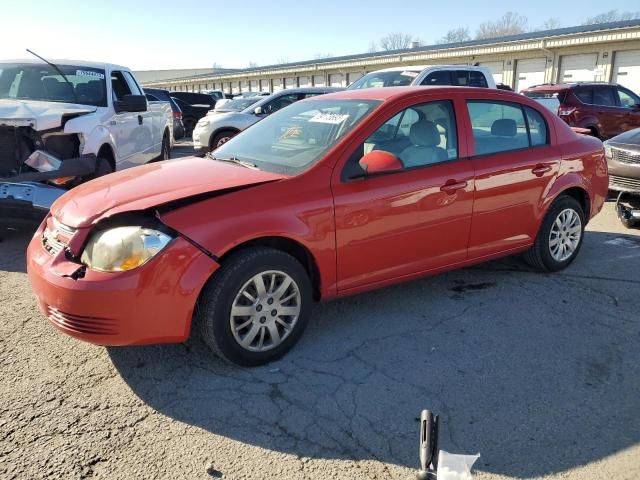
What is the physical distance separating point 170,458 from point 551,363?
7.74ft

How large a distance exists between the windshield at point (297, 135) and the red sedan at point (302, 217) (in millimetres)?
17

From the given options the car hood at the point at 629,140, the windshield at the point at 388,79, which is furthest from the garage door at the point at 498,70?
the car hood at the point at 629,140

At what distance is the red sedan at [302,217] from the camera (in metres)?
2.98

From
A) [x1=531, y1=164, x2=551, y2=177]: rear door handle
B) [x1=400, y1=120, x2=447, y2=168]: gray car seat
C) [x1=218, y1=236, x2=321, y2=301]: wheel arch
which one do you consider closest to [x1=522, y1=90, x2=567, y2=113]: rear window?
[x1=531, y1=164, x2=551, y2=177]: rear door handle

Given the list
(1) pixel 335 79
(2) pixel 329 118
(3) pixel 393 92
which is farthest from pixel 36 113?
(1) pixel 335 79

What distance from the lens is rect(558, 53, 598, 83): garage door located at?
21938 mm

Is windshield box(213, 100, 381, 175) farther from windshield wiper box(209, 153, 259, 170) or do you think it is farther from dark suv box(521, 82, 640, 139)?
dark suv box(521, 82, 640, 139)

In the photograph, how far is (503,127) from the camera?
4.55 m

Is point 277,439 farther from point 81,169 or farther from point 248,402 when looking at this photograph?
point 81,169

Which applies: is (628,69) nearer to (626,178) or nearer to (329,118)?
(626,178)

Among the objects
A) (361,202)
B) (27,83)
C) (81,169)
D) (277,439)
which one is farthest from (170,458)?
(27,83)

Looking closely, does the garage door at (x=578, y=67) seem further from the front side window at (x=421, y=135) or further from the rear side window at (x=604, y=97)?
the front side window at (x=421, y=135)

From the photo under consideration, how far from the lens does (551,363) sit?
3428 millimetres

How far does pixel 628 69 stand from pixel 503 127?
19730 millimetres
